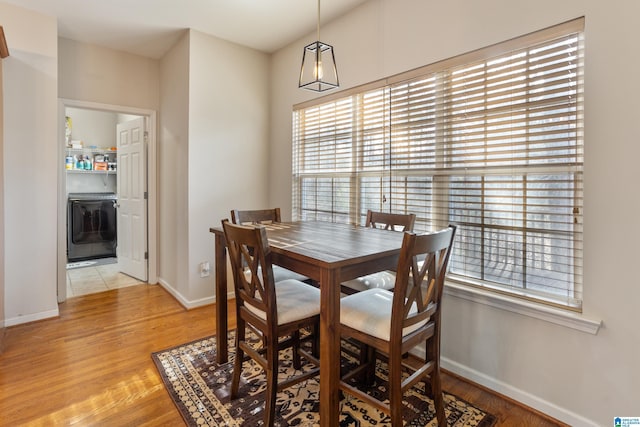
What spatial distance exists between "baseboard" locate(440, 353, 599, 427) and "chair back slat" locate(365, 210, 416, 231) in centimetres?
91

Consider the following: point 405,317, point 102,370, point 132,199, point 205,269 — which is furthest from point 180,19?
point 405,317

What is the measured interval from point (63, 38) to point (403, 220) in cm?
377

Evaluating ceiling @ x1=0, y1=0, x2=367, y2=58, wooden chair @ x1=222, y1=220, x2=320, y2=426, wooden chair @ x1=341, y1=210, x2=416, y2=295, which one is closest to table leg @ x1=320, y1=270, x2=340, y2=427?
wooden chair @ x1=222, y1=220, x2=320, y2=426

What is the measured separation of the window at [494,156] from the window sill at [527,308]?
2.1 inches

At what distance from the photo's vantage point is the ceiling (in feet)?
8.90

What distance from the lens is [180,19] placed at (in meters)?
2.97

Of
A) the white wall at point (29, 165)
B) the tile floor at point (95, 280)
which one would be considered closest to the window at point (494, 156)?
the white wall at point (29, 165)

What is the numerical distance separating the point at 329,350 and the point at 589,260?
1.32 metres

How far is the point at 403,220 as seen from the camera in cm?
226

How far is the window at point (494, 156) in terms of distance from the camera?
1677mm

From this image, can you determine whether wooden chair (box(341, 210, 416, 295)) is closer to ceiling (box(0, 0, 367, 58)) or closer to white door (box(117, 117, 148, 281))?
ceiling (box(0, 0, 367, 58))

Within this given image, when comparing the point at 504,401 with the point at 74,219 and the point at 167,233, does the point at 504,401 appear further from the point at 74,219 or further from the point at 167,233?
the point at 74,219

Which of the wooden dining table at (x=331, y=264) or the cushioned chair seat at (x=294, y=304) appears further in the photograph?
the cushioned chair seat at (x=294, y=304)

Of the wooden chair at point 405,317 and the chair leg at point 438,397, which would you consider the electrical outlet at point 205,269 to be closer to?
the wooden chair at point 405,317
